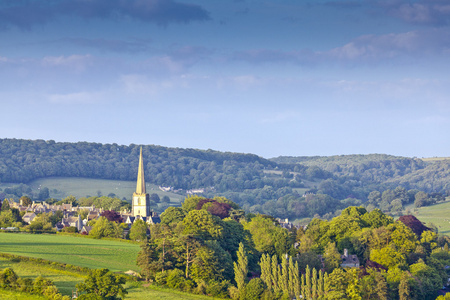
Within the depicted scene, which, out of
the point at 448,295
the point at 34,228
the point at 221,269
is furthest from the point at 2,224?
the point at 448,295

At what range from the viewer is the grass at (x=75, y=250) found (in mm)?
71500

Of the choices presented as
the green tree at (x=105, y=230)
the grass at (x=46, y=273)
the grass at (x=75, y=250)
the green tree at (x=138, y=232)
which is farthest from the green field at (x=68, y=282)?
the green tree at (x=138, y=232)

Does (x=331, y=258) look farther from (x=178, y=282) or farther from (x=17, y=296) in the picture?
(x=17, y=296)

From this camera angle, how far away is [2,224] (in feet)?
343

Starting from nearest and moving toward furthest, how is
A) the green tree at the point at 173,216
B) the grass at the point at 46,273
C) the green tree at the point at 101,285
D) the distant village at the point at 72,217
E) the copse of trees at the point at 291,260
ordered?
the green tree at the point at 101,285 → the grass at the point at 46,273 → the copse of trees at the point at 291,260 → the green tree at the point at 173,216 → the distant village at the point at 72,217

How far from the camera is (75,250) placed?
78.8 meters

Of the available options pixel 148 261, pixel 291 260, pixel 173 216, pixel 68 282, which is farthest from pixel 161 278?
pixel 173 216

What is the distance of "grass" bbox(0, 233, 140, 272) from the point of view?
71.5 m

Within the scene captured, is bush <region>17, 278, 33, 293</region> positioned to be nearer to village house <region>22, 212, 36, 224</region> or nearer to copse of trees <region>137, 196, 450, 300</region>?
copse of trees <region>137, 196, 450, 300</region>

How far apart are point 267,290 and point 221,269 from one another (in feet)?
19.2

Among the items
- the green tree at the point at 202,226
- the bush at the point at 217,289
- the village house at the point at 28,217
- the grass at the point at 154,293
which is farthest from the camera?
the village house at the point at 28,217

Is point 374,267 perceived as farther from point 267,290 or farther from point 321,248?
point 267,290

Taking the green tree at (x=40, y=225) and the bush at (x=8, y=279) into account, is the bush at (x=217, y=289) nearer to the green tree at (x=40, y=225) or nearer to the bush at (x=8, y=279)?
the bush at (x=8, y=279)

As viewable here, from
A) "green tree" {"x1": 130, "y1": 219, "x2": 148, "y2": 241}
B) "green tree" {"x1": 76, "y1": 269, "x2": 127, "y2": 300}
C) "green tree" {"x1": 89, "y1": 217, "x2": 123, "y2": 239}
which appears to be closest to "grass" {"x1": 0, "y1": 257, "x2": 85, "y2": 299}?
"green tree" {"x1": 76, "y1": 269, "x2": 127, "y2": 300}
